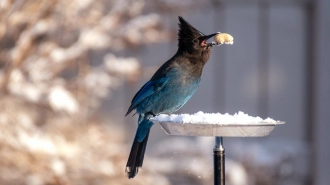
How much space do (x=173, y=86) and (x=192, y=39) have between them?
0.84ft

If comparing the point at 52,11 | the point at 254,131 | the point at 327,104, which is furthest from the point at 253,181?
the point at 254,131

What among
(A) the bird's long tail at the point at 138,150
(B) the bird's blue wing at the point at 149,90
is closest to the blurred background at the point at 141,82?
(B) the bird's blue wing at the point at 149,90

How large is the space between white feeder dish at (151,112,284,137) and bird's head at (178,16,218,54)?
0.93 meters

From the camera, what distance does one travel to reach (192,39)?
10.8ft

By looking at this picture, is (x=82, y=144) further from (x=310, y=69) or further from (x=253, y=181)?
(x=310, y=69)

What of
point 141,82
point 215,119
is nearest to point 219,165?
point 215,119

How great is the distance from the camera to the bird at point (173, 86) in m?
3.32

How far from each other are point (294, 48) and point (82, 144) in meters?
3.01

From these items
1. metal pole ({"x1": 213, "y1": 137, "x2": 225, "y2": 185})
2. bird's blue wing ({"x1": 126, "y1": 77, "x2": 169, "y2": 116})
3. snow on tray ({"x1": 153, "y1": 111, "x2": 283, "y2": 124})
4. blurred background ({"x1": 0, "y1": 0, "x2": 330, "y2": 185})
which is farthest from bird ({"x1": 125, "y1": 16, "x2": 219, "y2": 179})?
blurred background ({"x1": 0, "y1": 0, "x2": 330, "y2": 185})

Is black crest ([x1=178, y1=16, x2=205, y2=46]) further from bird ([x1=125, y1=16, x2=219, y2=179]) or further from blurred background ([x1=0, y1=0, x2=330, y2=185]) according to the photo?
blurred background ([x1=0, y1=0, x2=330, y2=185])

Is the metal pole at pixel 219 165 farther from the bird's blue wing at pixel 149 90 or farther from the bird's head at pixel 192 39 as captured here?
the bird's blue wing at pixel 149 90

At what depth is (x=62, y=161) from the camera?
547 cm

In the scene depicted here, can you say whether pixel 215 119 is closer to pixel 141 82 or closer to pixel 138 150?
pixel 138 150

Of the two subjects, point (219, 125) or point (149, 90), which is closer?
point (219, 125)
